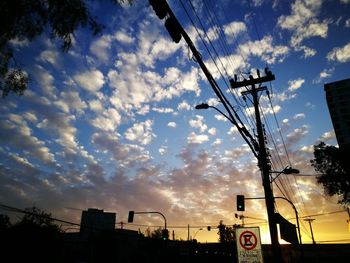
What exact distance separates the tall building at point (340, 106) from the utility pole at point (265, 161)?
369ft

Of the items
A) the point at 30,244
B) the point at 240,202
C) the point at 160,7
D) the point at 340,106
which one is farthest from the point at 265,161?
the point at 340,106

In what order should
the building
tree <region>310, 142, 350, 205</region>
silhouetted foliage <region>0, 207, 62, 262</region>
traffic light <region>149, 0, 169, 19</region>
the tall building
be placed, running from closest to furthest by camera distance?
traffic light <region>149, 0, 169, 19</region>
silhouetted foliage <region>0, 207, 62, 262</region>
tree <region>310, 142, 350, 205</region>
the building
the tall building

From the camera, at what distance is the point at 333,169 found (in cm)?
4666

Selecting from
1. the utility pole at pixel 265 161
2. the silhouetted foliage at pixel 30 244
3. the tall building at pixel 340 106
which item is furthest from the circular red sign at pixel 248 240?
the tall building at pixel 340 106

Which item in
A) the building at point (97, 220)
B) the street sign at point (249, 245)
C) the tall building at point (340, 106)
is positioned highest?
the tall building at point (340, 106)

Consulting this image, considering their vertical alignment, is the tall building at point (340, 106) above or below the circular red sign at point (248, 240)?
above

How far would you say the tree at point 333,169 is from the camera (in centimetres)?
4490

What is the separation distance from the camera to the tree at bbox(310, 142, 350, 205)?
44900mm

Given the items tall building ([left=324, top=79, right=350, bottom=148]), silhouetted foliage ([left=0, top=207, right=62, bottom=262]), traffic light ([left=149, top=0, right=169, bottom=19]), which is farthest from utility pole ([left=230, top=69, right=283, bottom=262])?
tall building ([left=324, top=79, right=350, bottom=148])

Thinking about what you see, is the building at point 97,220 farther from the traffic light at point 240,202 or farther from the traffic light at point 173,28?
the traffic light at point 173,28

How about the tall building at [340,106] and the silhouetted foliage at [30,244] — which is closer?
the silhouetted foliage at [30,244]

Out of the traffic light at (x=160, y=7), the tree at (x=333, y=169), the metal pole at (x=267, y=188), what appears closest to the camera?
the traffic light at (x=160, y=7)

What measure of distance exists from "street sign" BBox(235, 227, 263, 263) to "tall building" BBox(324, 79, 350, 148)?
12227cm

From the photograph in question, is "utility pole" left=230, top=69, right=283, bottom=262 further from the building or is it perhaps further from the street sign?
the building
